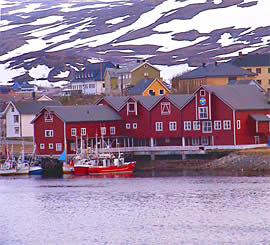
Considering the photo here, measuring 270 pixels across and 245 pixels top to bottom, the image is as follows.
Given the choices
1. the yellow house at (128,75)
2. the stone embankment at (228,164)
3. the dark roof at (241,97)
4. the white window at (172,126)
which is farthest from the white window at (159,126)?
the yellow house at (128,75)

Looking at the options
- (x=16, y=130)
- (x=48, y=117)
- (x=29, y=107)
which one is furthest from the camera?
(x=29, y=107)

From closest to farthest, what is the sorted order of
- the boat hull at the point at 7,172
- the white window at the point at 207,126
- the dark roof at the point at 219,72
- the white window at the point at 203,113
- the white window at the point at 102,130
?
the boat hull at the point at 7,172, the white window at the point at 203,113, the white window at the point at 207,126, the white window at the point at 102,130, the dark roof at the point at 219,72

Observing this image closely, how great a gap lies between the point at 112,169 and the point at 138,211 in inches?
1003

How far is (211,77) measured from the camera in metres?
118

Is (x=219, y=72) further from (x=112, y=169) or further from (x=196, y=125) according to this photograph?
(x=112, y=169)

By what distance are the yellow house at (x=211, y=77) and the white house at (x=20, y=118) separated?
21.7 meters

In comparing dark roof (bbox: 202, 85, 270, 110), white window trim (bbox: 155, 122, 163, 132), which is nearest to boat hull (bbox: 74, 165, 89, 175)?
white window trim (bbox: 155, 122, 163, 132)

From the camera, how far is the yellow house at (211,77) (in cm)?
11731

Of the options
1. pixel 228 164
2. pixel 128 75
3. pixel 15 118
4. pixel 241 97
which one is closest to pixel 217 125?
pixel 241 97

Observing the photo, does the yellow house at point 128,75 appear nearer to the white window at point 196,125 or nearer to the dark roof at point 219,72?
the dark roof at point 219,72

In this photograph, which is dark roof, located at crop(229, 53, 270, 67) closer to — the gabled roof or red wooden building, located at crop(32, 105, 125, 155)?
the gabled roof

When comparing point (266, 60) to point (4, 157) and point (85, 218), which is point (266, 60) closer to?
point (4, 157)

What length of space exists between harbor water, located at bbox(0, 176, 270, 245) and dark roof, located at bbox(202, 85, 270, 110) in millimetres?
13977

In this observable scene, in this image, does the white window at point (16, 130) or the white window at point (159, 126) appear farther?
the white window at point (16, 130)
